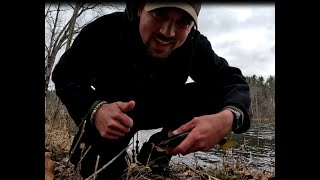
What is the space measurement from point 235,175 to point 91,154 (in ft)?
4.19

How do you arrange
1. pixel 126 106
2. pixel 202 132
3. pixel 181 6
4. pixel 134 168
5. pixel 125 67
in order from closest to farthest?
pixel 126 106 < pixel 202 132 < pixel 181 6 < pixel 125 67 < pixel 134 168

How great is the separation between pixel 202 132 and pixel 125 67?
3.03 feet

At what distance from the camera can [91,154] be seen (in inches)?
80.9

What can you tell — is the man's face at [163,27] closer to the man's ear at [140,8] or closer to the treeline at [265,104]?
the man's ear at [140,8]

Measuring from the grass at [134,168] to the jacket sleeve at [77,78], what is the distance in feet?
1.08

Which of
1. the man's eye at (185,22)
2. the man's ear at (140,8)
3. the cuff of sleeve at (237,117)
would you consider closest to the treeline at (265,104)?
the cuff of sleeve at (237,117)

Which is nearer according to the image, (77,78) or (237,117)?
(237,117)

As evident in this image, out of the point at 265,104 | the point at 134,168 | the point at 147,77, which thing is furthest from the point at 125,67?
the point at 265,104

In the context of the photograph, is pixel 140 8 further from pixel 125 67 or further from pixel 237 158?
pixel 237 158

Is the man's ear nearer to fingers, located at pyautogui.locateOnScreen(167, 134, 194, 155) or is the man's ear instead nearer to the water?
fingers, located at pyautogui.locateOnScreen(167, 134, 194, 155)

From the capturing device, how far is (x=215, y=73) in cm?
207

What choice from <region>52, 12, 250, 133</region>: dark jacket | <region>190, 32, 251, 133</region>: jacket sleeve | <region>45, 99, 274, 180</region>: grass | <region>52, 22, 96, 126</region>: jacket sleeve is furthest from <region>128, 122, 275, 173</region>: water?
<region>52, 22, 96, 126</region>: jacket sleeve

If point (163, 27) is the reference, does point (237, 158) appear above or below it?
below
